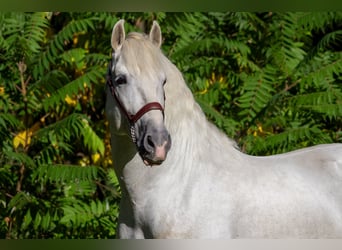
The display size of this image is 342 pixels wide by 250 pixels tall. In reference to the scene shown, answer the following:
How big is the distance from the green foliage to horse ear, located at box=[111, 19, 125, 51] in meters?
1.62

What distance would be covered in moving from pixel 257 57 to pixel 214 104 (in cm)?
70

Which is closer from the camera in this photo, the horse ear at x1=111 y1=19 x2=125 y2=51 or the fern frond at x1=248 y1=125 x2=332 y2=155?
the horse ear at x1=111 y1=19 x2=125 y2=51

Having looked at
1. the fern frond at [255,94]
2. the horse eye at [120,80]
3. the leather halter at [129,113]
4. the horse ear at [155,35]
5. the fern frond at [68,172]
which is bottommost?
the fern frond at [68,172]

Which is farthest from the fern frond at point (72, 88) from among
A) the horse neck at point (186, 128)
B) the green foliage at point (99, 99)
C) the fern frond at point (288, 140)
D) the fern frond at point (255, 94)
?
the horse neck at point (186, 128)

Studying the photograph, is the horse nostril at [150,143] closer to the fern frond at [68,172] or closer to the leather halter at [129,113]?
the leather halter at [129,113]

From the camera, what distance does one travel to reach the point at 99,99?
529cm

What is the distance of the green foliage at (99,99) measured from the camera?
4430 mm

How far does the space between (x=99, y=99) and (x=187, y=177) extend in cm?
277

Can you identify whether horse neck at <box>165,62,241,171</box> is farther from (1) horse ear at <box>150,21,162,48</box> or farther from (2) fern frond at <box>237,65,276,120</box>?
(2) fern frond at <box>237,65,276,120</box>

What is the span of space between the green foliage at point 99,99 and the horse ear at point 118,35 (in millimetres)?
1623

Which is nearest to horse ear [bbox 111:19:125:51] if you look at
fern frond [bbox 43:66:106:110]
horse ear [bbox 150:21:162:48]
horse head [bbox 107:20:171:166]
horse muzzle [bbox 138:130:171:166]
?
horse head [bbox 107:20:171:166]

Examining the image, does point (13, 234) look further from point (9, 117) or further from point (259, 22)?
point (259, 22)

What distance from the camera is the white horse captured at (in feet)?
8.22
